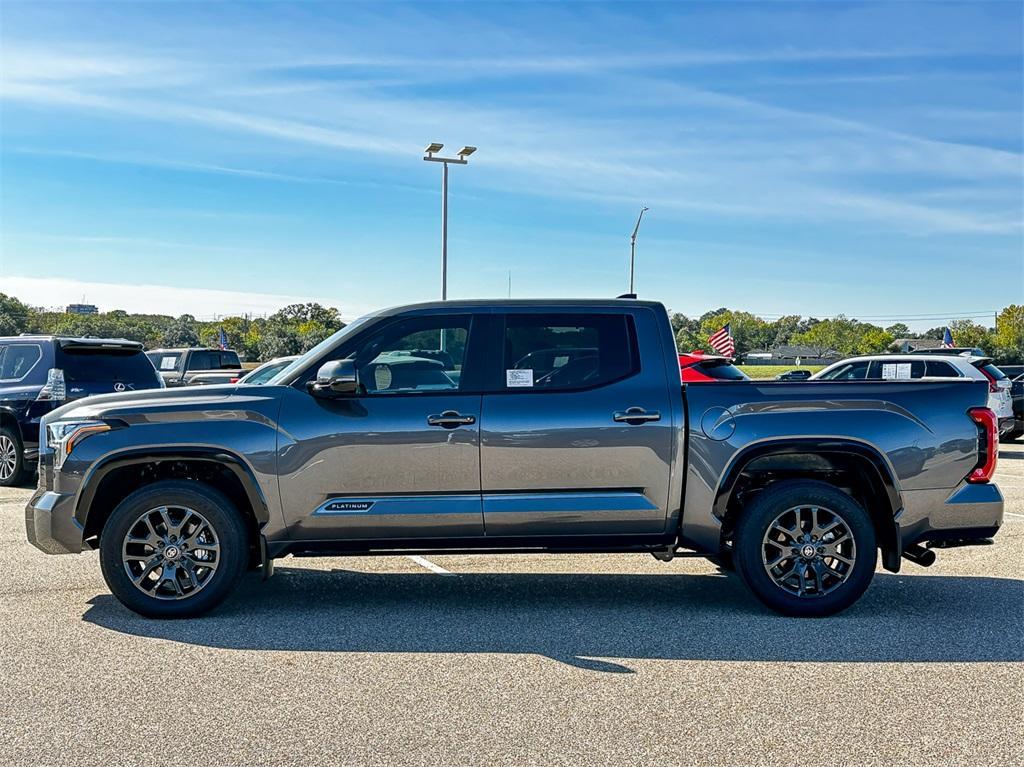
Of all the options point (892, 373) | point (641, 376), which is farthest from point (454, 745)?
point (892, 373)

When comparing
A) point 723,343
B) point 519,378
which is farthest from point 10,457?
point 723,343

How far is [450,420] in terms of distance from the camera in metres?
5.95

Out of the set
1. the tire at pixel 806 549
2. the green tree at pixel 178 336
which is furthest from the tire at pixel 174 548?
the green tree at pixel 178 336

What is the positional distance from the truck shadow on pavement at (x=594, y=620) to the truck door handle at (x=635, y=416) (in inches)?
47.5

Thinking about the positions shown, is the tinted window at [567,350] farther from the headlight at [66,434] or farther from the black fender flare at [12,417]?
the black fender flare at [12,417]

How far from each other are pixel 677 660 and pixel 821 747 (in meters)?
1.23

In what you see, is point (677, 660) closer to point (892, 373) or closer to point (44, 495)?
point (44, 495)

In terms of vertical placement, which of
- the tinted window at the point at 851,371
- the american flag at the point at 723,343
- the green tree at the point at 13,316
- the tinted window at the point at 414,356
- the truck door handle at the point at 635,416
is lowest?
the truck door handle at the point at 635,416

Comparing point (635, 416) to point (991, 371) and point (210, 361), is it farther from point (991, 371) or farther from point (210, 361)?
point (210, 361)

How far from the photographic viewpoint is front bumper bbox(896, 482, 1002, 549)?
6.07 m

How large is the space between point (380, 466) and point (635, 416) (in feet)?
5.10

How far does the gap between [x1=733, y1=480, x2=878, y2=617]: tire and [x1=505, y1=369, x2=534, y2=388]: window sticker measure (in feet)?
5.11

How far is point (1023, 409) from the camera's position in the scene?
19250 millimetres

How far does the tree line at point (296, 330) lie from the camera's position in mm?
66188
